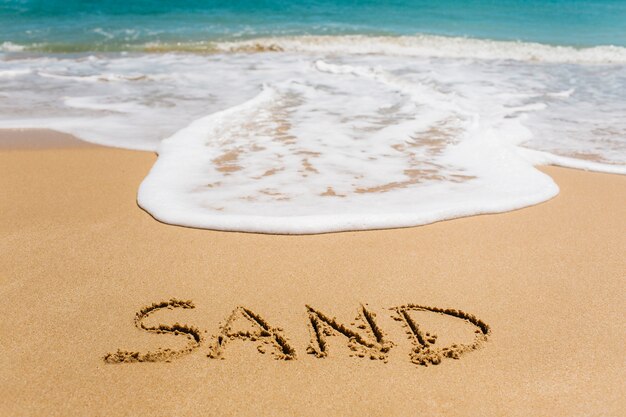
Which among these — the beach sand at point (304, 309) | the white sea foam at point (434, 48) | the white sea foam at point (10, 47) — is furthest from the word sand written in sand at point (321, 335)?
the white sea foam at point (10, 47)

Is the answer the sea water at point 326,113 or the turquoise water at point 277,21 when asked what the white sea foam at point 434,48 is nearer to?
the sea water at point 326,113

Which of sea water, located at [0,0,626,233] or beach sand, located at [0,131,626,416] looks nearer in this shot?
beach sand, located at [0,131,626,416]

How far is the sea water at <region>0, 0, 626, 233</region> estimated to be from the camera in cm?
354

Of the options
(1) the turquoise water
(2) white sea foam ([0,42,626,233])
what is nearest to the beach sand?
(2) white sea foam ([0,42,626,233])

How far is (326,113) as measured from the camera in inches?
230

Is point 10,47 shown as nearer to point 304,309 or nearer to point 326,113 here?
point 326,113

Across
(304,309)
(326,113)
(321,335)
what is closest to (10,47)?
(326,113)

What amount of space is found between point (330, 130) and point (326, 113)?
778mm

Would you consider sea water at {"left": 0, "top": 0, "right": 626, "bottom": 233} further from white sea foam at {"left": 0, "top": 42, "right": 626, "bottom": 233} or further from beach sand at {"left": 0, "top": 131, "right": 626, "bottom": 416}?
beach sand at {"left": 0, "top": 131, "right": 626, "bottom": 416}

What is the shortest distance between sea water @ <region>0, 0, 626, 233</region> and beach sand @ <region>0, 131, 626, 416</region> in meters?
0.30

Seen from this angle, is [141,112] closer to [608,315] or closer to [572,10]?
[608,315]

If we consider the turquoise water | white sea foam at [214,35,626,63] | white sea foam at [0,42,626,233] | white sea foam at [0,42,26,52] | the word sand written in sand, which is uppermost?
the turquoise water

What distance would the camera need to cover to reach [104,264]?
2734mm

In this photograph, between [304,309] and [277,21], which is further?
[277,21]
